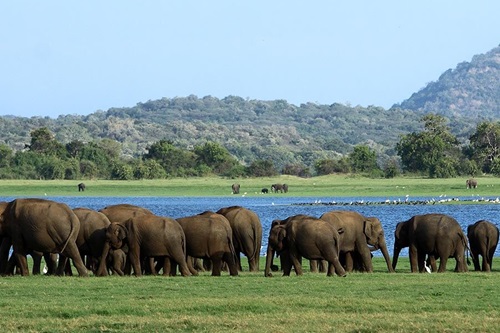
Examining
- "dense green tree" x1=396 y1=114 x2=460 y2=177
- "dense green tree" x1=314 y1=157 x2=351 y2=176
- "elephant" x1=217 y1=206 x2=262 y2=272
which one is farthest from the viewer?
"dense green tree" x1=314 y1=157 x2=351 y2=176

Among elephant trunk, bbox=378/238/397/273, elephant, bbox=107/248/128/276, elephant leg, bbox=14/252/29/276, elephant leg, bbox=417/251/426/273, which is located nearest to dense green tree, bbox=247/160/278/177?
elephant trunk, bbox=378/238/397/273

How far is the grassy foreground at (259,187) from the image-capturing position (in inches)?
3191

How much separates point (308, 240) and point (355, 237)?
7.85 ft

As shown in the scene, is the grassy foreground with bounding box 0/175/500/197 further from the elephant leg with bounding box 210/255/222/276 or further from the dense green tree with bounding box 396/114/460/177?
the elephant leg with bounding box 210/255/222/276

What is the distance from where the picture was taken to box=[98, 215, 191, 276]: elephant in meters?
21.9

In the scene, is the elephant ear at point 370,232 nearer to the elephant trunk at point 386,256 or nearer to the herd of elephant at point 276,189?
the elephant trunk at point 386,256

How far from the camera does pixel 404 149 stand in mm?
105312

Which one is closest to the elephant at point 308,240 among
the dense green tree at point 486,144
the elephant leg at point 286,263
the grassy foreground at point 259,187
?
the elephant leg at point 286,263

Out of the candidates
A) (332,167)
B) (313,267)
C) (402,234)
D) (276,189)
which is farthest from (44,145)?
(402,234)

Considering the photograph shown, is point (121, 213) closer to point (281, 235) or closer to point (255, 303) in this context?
point (281, 235)

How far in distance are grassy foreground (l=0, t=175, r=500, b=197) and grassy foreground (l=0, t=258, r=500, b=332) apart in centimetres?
5665

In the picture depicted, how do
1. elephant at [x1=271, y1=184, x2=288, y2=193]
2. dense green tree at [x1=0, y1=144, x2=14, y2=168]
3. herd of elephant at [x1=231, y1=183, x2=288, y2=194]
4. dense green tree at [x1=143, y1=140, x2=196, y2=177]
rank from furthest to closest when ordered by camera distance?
dense green tree at [x1=0, y1=144, x2=14, y2=168] → dense green tree at [x1=143, y1=140, x2=196, y2=177] → elephant at [x1=271, y1=184, x2=288, y2=193] → herd of elephant at [x1=231, y1=183, x2=288, y2=194]

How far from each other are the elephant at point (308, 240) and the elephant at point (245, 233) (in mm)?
2478

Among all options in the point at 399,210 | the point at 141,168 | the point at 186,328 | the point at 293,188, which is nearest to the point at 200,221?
the point at 186,328
